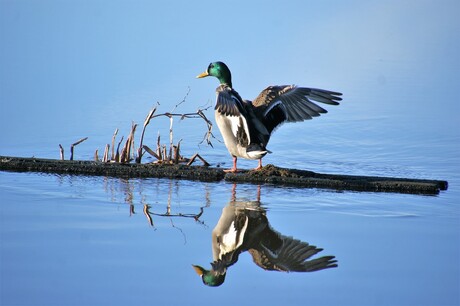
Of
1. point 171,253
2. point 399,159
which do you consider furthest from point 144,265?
point 399,159

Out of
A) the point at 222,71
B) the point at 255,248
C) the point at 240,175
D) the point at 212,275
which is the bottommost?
the point at 212,275

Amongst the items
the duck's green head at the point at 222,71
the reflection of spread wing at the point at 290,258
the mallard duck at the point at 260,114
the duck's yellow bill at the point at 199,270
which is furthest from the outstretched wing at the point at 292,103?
the duck's yellow bill at the point at 199,270

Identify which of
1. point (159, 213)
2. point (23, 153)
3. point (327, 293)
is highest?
point (23, 153)

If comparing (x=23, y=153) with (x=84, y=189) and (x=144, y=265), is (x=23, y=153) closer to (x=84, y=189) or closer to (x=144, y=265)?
(x=84, y=189)

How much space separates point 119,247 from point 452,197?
128 inches

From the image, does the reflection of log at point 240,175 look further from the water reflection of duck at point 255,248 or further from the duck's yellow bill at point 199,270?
the duck's yellow bill at point 199,270

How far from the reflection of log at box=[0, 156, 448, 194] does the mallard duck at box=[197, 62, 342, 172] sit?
204mm

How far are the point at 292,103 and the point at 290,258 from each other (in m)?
2.94

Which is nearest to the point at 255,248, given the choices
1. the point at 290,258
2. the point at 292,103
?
the point at 290,258

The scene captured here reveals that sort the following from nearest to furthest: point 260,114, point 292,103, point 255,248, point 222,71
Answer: point 255,248 → point 260,114 → point 292,103 → point 222,71

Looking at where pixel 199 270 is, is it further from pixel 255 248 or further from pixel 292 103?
pixel 292 103

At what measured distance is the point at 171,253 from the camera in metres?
5.53

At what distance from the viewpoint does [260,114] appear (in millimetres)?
8102

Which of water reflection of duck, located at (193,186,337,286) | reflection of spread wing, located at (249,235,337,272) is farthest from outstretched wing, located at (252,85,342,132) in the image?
reflection of spread wing, located at (249,235,337,272)
